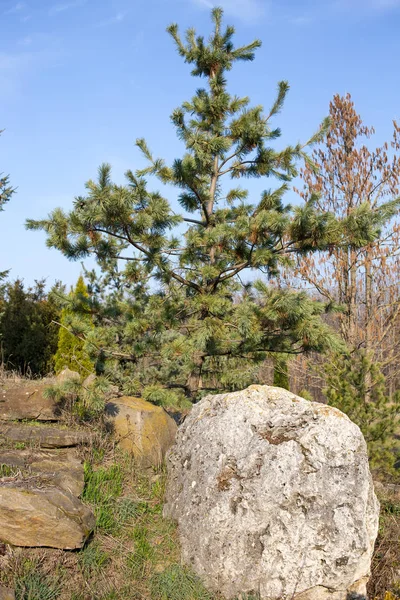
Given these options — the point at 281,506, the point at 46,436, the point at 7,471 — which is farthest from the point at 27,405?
the point at 281,506

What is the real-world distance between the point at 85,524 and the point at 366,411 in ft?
13.8

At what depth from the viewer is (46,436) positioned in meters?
6.00

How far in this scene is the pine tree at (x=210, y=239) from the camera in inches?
232

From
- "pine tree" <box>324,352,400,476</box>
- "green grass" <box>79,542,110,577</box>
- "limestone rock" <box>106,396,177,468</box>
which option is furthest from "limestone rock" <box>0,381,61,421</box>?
"pine tree" <box>324,352,400,476</box>

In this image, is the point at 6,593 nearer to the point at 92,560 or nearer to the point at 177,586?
the point at 92,560

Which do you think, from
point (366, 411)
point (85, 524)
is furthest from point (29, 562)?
point (366, 411)

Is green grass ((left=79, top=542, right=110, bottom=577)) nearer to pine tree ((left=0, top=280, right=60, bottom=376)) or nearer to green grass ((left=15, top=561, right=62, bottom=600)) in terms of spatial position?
green grass ((left=15, top=561, right=62, bottom=600))

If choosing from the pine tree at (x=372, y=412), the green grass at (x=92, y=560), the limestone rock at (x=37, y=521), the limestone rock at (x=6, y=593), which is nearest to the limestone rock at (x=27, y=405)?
the limestone rock at (x=37, y=521)

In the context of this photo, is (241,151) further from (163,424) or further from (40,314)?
(40,314)

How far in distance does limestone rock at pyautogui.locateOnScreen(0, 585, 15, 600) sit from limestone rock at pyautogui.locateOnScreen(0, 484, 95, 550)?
58 cm

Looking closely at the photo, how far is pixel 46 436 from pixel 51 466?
51 cm

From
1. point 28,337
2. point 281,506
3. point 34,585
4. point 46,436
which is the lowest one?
point 34,585

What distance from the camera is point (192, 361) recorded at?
22.2 ft

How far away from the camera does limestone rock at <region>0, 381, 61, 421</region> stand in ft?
21.8
